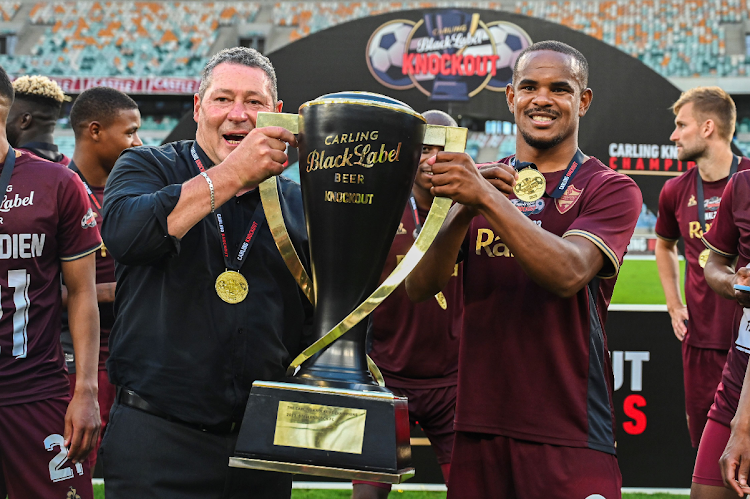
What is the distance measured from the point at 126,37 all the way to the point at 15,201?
2086 centimetres

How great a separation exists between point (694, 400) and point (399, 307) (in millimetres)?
1692

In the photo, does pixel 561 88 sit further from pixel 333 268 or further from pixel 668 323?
pixel 668 323

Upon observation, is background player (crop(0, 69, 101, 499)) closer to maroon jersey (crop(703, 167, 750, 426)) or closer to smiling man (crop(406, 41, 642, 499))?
smiling man (crop(406, 41, 642, 499))

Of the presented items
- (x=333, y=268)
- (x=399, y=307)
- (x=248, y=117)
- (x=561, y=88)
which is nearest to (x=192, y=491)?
(x=333, y=268)

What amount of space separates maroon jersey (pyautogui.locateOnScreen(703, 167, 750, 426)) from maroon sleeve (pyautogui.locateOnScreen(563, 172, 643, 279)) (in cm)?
97

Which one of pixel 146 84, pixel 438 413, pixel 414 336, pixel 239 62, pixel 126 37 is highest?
pixel 126 37

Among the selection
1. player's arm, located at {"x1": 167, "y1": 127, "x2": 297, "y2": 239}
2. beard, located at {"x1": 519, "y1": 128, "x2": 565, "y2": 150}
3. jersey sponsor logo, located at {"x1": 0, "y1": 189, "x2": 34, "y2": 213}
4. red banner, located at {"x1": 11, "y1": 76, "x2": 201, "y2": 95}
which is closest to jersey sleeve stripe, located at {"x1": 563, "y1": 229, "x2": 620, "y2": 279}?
beard, located at {"x1": 519, "y1": 128, "x2": 565, "y2": 150}

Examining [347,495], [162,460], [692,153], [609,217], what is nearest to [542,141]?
[609,217]

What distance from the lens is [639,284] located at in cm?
1475

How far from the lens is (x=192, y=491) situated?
1.79 meters

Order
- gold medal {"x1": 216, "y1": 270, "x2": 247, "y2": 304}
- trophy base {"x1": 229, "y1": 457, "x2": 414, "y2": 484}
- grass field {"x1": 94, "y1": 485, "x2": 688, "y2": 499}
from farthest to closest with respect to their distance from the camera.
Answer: grass field {"x1": 94, "y1": 485, "x2": 688, "y2": 499} → gold medal {"x1": 216, "y1": 270, "x2": 247, "y2": 304} → trophy base {"x1": 229, "y1": 457, "x2": 414, "y2": 484}

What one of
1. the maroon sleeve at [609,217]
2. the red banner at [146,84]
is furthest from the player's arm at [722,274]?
the red banner at [146,84]

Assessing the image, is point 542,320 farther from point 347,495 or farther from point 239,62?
point 347,495

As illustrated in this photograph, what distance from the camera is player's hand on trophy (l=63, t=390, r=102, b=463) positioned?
2355 millimetres
